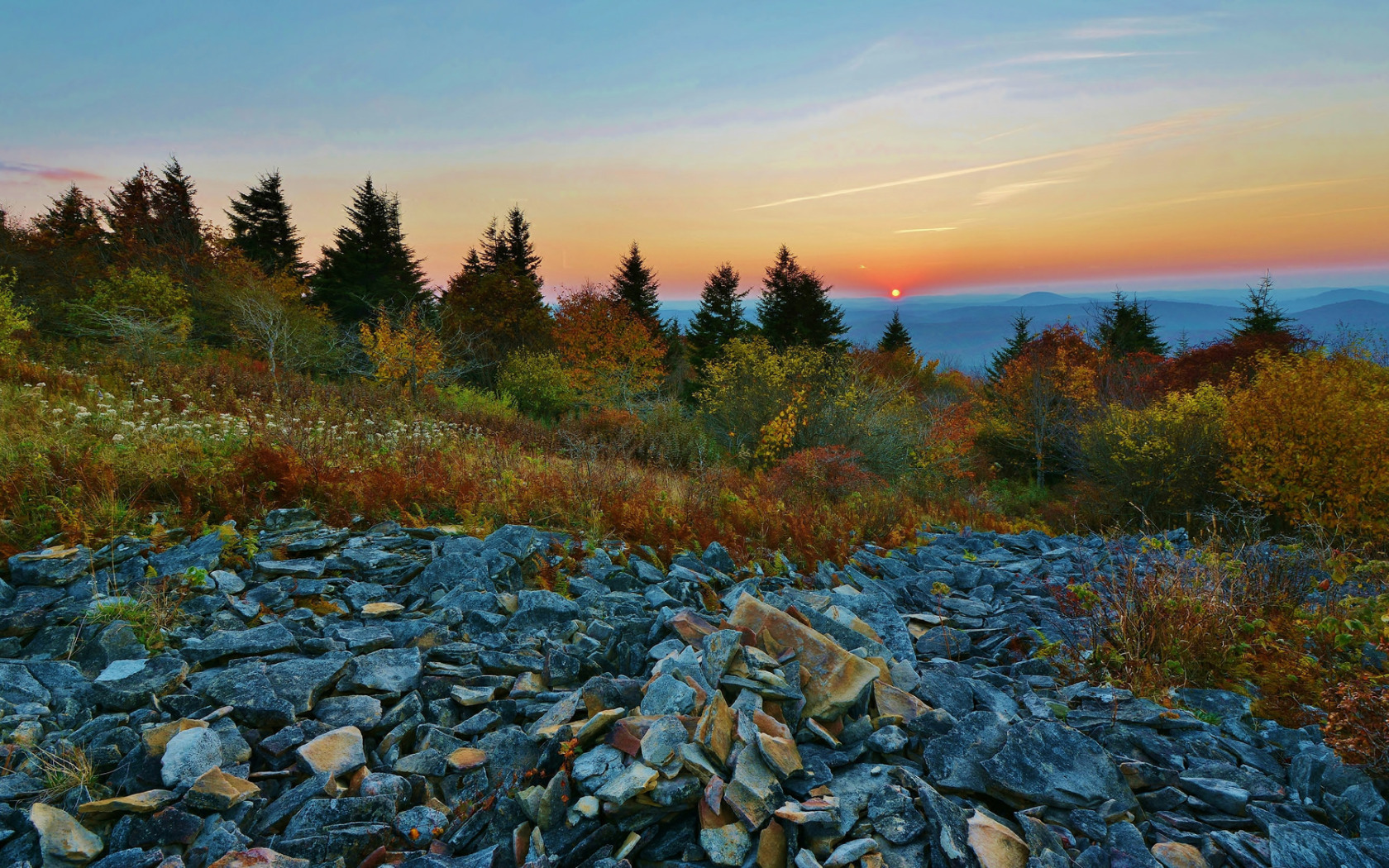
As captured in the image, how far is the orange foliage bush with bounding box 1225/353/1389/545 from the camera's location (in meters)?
9.12

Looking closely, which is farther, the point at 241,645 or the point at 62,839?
the point at 241,645

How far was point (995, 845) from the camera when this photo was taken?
2.35m

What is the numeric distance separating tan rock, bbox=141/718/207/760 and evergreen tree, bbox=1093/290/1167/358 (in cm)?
3705

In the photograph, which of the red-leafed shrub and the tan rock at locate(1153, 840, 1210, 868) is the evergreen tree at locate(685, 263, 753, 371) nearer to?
the red-leafed shrub

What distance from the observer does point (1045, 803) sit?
8.47ft

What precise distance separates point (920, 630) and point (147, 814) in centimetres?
404

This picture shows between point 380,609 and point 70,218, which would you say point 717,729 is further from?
point 70,218

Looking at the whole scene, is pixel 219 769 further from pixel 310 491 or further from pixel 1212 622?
pixel 1212 622

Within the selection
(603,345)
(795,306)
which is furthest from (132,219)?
(795,306)

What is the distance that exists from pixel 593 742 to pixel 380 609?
1.98 meters

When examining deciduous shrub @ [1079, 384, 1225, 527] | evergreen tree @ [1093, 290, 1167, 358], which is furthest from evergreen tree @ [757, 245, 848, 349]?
deciduous shrub @ [1079, 384, 1225, 527]

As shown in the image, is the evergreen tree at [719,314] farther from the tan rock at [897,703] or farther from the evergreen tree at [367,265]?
the tan rock at [897,703]

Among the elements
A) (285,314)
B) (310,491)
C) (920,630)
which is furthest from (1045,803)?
(285,314)

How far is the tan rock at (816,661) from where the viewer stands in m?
3.05
